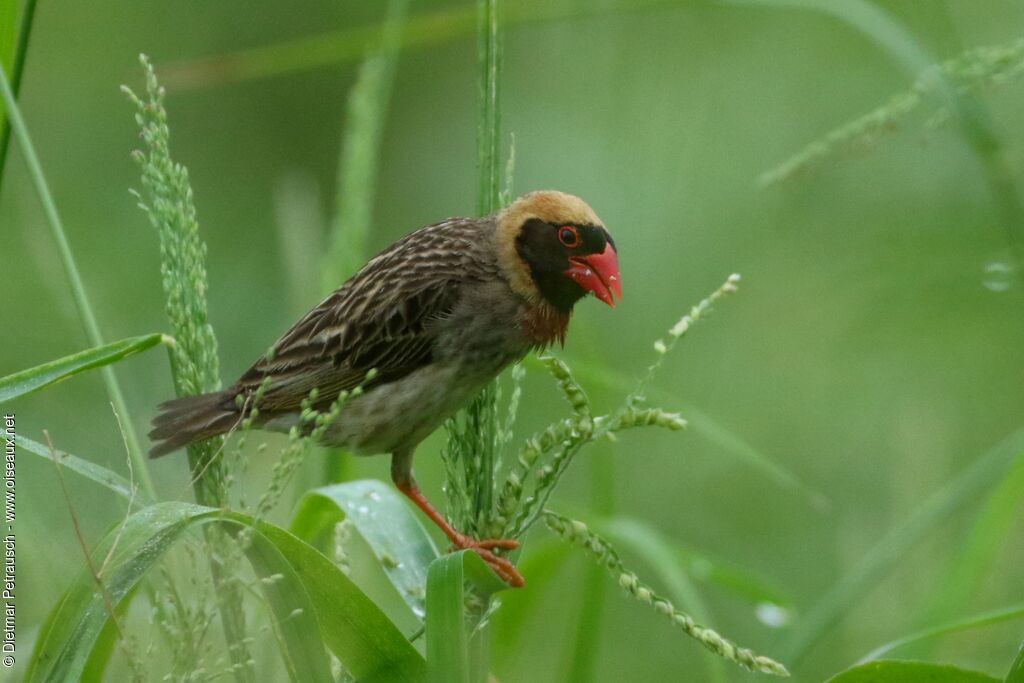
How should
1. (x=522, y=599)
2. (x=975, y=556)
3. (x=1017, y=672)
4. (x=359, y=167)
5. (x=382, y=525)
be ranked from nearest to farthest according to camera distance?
1. (x=1017, y=672)
2. (x=382, y=525)
3. (x=975, y=556)
4. (x=522, y=599)
5. (x=359, y=167)

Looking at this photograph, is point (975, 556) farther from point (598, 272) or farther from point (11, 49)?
point (11, 49)

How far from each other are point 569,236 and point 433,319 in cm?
36

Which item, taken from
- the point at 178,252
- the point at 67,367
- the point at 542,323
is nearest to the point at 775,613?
the point at 542,323

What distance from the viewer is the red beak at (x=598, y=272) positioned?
308 centimetres

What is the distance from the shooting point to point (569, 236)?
3113 mm

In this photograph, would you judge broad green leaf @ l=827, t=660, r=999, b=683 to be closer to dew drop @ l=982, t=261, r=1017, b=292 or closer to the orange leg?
the orange leg

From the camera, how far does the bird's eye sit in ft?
10.2

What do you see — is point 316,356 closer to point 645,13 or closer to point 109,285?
point 109,285

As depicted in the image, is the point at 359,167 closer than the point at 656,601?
No

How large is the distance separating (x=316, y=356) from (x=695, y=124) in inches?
152

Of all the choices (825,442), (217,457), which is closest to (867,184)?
(825,442)

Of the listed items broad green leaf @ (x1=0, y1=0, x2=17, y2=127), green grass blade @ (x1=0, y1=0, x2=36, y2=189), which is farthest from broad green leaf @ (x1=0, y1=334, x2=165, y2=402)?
broad green leaf @ (x1=0, y1=0, x2=17, y2=127)

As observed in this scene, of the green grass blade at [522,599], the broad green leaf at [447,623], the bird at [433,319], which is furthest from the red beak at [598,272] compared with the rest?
the broad green leaf at [447,623]

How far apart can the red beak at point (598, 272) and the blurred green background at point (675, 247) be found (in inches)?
6.2
